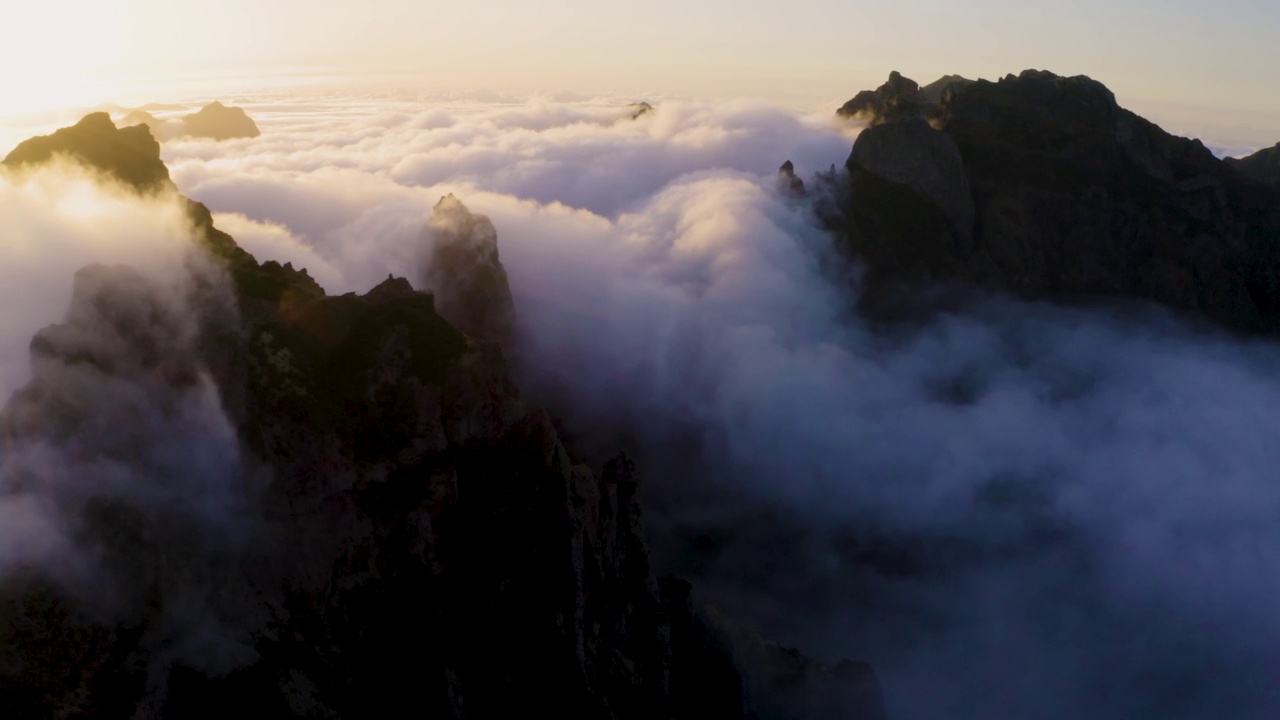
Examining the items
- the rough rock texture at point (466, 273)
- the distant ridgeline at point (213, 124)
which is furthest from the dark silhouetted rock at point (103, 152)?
the distant ridgeline at point (213, 124)

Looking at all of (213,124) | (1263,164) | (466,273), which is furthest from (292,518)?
(1263,164)

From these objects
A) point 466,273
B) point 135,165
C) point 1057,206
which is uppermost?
point 135,165

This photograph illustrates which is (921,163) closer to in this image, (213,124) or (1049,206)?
(1049,206)

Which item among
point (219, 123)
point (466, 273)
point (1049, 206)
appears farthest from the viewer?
point (219, 123)

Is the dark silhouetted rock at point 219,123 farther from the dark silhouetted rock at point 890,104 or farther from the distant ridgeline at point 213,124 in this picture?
the dark silhouetted rock at point 890,104

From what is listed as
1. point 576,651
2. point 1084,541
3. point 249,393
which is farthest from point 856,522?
point 249,393

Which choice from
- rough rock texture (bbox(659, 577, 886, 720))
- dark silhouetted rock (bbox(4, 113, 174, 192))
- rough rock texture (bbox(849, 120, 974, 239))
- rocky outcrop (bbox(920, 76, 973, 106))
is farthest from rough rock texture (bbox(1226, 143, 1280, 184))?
dark silhouetted rock (bbox(4, 113, 174, 192))

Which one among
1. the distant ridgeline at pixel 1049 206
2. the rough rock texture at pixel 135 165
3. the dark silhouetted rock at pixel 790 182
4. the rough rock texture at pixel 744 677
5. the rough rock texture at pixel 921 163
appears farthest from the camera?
the dark silhouetted rock at pixel 790 182
